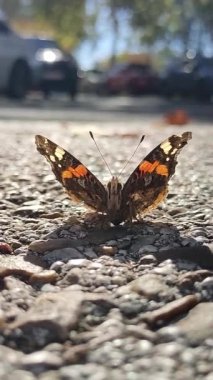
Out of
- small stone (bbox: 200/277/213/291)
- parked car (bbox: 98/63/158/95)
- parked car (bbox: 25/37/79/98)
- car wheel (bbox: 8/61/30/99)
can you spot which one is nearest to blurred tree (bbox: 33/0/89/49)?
parked car (bbox: 98/63/158/95)

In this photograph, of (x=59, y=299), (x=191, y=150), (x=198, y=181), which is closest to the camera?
(x=59, y=299)

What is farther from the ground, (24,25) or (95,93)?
(24,25)

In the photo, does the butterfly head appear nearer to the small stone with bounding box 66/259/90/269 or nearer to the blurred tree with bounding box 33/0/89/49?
the small stone with bounding box 66/259/90/269

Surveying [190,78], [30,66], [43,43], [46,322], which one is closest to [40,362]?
[46,322]

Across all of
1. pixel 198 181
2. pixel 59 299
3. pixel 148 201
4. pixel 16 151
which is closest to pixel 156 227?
pixel 148 201

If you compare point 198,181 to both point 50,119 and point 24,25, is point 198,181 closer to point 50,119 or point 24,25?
point 50,119

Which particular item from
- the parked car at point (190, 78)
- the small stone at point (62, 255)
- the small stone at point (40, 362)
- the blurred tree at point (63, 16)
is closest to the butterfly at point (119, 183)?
the small stone at point (62, 255)
